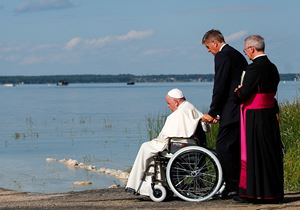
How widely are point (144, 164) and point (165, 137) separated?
1.31ft

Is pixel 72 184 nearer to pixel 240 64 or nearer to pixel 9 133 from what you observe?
pixel 240 64

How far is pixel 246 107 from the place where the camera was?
11.1m

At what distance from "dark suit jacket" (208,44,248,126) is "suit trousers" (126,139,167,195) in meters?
0.77

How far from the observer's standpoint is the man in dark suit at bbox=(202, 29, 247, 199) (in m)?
11.2

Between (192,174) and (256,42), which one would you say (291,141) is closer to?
(192,174)

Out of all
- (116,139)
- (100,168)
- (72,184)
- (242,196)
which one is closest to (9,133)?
(116,139)

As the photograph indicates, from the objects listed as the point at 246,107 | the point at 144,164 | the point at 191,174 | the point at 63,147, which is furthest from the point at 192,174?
the point at 63,147

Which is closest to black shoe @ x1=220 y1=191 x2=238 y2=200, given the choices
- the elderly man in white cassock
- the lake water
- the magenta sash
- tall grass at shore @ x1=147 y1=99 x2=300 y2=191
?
the magenta sash

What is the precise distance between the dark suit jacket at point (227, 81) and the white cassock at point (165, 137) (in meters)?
0.37

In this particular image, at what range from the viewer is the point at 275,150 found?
36.1 ft

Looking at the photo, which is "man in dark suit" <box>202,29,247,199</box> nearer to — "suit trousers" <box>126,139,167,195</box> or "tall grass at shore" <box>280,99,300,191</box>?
"suit trousers" <box>126,139,167,195</box>

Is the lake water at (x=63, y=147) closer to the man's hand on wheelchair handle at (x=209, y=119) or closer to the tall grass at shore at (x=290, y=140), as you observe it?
the tall grass at shore at (x=290, y=140)

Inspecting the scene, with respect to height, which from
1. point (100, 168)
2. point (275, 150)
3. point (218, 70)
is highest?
point (218, 70)

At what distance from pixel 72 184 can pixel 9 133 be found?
56.3 ft
